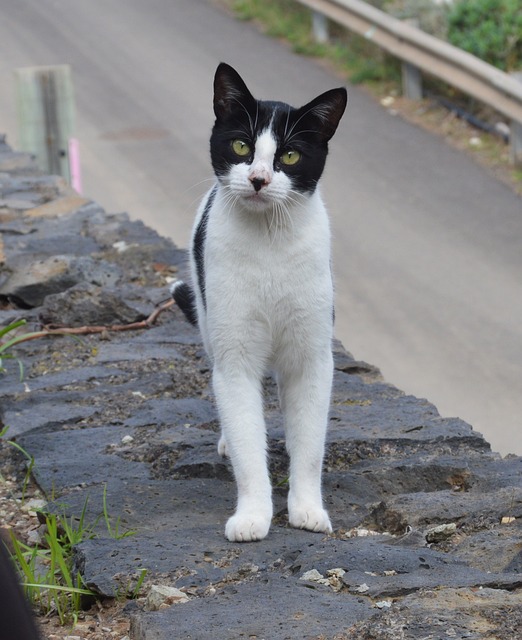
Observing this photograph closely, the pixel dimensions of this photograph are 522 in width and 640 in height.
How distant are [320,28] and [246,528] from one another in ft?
38.3

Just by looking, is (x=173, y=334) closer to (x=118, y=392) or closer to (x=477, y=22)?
(x=118, y=392)

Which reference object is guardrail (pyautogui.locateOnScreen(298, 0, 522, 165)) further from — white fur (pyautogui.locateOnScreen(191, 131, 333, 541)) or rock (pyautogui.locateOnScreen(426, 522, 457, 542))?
rock (pyautogui.locateOnScreen(426, 522, 457, 542))

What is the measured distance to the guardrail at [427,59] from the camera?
10.6 metres

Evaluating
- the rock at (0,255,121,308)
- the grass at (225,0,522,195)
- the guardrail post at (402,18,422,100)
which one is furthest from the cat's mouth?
the guardrail post at (402,18,422,100)

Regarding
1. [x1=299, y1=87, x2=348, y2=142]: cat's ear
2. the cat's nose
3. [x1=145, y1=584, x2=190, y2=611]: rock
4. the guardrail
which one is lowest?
the guardrail

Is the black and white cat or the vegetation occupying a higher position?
the black and white cat

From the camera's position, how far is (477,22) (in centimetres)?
1298

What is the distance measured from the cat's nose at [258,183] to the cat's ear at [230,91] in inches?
10.8

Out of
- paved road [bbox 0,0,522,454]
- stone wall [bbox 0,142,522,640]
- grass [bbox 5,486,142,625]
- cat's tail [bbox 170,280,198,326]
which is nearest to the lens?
stone wall [bbox 0,142,522,640]

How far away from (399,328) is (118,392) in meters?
3.46

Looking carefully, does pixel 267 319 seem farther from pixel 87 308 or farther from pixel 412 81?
pixel 412 81

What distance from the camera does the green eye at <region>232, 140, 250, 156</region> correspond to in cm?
375

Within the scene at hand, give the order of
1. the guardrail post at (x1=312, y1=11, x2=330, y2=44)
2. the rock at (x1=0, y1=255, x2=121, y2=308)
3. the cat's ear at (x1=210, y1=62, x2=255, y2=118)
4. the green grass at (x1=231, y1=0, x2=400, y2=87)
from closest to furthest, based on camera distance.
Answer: the cat's ear at (x1=210, y1=62, x2=255, y2=118) < the rock at (x1=0, y1=255, x2=121, y2=308) < the green grass at (x1=231, y1=0, x2=400, y2=87) < the guardrail post at (x1=312, y1=11, x2=330, y2=44)

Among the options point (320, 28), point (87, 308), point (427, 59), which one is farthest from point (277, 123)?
point (320, 28)
